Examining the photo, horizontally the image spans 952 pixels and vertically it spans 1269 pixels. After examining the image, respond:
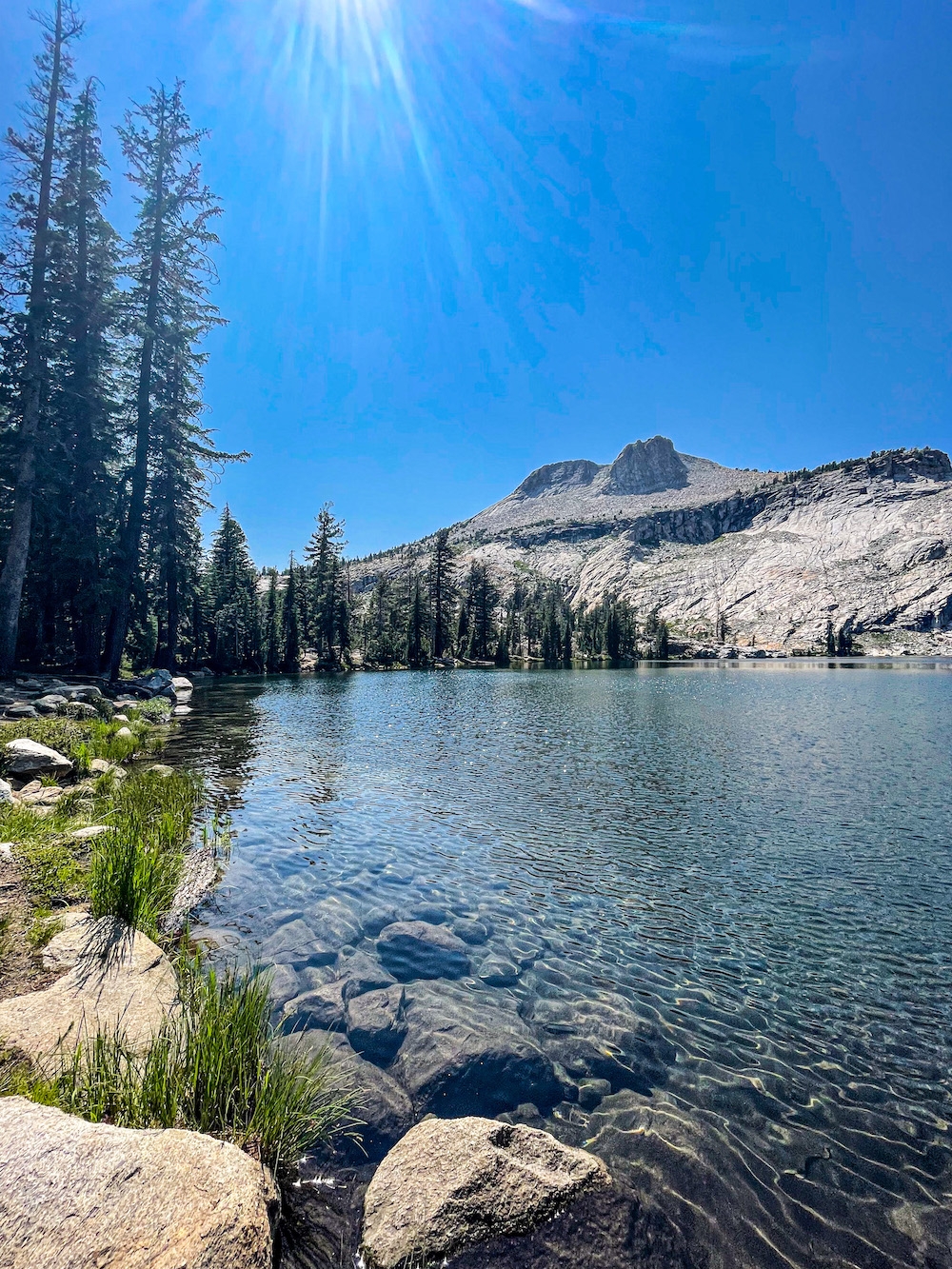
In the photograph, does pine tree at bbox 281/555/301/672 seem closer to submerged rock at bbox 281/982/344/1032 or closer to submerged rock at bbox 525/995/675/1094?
submerged rock at bbox 281/982/344/1032

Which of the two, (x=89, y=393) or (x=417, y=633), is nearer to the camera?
(x=89, y=393)

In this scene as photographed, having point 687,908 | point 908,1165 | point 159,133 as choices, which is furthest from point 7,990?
point 159,133

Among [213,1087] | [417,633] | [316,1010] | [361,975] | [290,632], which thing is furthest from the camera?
[417,633]

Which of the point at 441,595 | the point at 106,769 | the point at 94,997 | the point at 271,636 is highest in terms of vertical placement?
the point at 441,595

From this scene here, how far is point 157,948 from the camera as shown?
22.9 feet

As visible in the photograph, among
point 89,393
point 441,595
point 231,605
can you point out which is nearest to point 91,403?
point 89,393

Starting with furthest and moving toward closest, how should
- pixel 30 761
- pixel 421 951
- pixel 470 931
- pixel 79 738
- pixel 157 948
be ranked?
pixel 79 738 < pixel 30 761 < pixel 470 931 < pixel 421 951 < pixel 157 948

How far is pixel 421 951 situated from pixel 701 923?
4.62 meters

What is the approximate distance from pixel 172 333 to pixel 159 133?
10.6 meters

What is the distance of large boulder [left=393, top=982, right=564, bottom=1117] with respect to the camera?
5352 millimetres

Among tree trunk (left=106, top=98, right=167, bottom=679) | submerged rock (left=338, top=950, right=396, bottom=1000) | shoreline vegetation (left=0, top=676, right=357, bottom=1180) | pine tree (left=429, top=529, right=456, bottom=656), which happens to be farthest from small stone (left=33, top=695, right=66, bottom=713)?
pine tree (left=429, top=529, right=456, bottom=656)

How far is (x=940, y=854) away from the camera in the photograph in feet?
38.2

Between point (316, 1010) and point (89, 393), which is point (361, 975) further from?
point (89, 393)

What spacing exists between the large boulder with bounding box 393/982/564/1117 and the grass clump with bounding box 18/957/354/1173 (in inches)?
34.0
